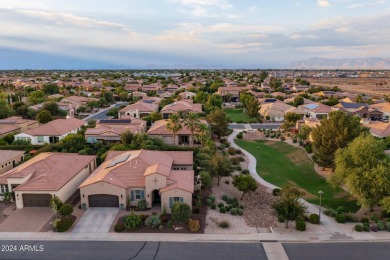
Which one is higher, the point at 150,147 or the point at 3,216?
the point at 150,147

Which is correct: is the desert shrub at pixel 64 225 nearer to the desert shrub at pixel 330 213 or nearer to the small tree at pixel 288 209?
the small tree at pixel 288 209

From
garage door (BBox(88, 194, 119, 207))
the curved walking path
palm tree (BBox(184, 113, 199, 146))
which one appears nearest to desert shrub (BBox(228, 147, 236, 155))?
the curved walking path

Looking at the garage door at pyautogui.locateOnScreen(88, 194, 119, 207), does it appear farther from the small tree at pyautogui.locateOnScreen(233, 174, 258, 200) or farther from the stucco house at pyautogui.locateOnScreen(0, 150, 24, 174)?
the stucco house at pyautogui.locateOnScreen(0, 150, 24, 174)

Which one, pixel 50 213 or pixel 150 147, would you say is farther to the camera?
pixel 150 147

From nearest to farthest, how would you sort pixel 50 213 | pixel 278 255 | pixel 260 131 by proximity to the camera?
pixel 278 255 → pixel 50 213 → pixel 260 131

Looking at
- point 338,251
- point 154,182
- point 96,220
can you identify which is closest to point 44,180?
point 96,220

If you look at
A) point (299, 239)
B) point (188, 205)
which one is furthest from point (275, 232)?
point (188, 205)

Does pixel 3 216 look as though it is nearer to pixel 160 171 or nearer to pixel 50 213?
pixel 50 213

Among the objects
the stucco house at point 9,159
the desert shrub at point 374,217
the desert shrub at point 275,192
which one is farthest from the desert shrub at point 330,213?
the stucco house at point 9,159
